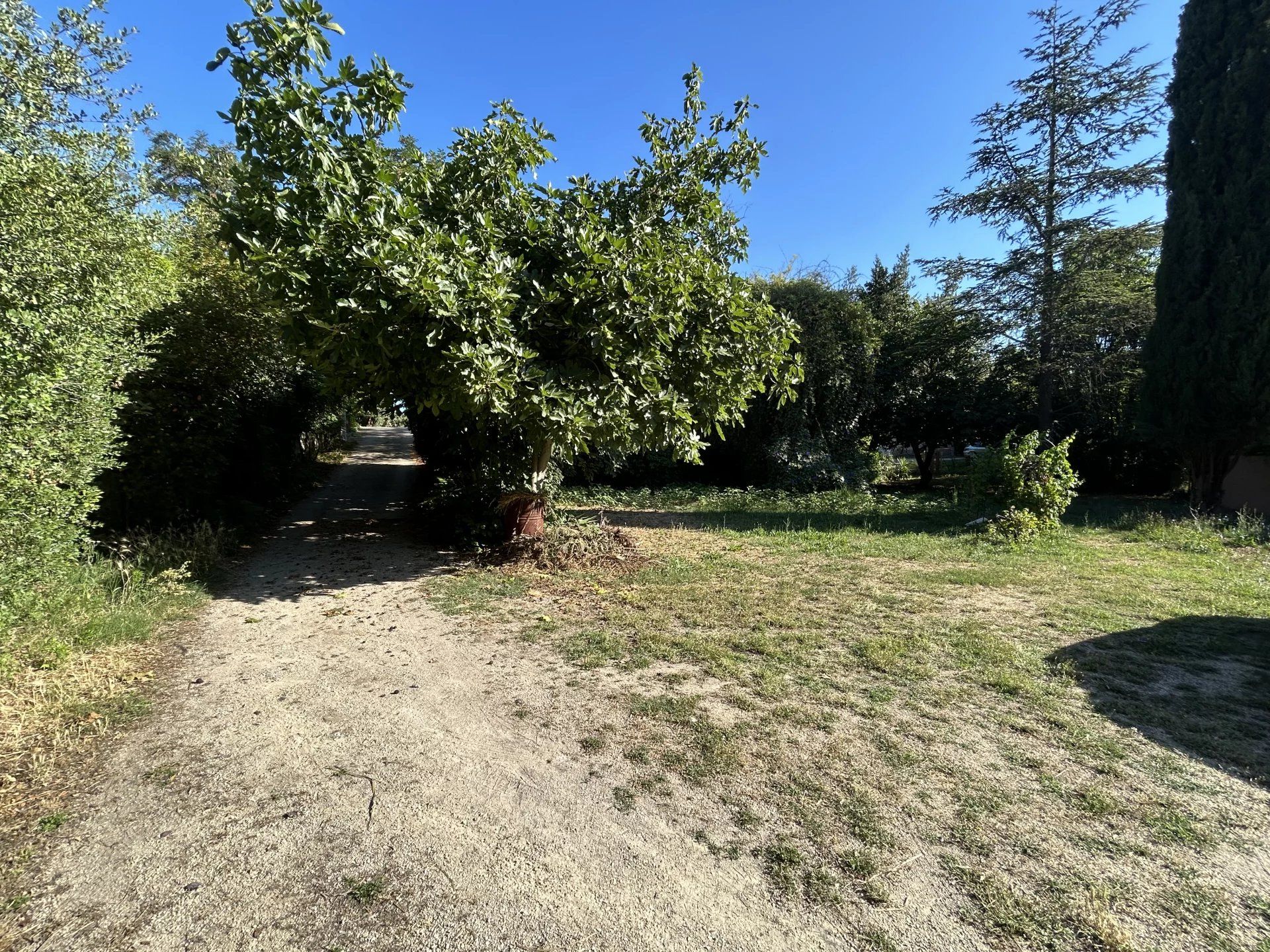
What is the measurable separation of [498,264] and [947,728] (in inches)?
200

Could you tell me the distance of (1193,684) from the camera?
3.64m

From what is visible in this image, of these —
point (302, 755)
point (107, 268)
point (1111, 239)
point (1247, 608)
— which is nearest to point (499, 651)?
point (302, 755)

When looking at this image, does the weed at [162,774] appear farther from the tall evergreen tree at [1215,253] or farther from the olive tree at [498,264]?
the tall evergreen tree at [1215,253]

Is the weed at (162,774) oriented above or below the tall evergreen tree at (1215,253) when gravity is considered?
below

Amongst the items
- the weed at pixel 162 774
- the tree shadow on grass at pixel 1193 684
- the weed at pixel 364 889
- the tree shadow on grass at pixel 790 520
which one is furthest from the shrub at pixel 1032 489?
the weed at pixel 162 774

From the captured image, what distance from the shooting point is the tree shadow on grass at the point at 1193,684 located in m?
2.95

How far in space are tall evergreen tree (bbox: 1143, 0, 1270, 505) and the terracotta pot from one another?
484 inches

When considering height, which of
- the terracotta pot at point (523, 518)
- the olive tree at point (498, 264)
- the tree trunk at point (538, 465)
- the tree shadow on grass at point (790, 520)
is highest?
the olive tree at point (498, 264)

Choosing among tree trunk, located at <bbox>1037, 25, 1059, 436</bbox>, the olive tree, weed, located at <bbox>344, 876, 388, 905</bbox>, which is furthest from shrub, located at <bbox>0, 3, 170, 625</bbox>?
tree trunk, located at <bbox>1037, 25, 1059, 436</bbox>

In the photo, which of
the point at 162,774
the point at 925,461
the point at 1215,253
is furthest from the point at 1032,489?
the point at 162,774

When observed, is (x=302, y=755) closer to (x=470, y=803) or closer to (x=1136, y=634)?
(x=470, y=803)

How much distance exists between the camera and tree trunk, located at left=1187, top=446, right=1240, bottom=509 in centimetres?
1087

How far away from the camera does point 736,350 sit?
6648mm

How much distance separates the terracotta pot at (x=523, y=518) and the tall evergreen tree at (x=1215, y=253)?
1230 centimetres
